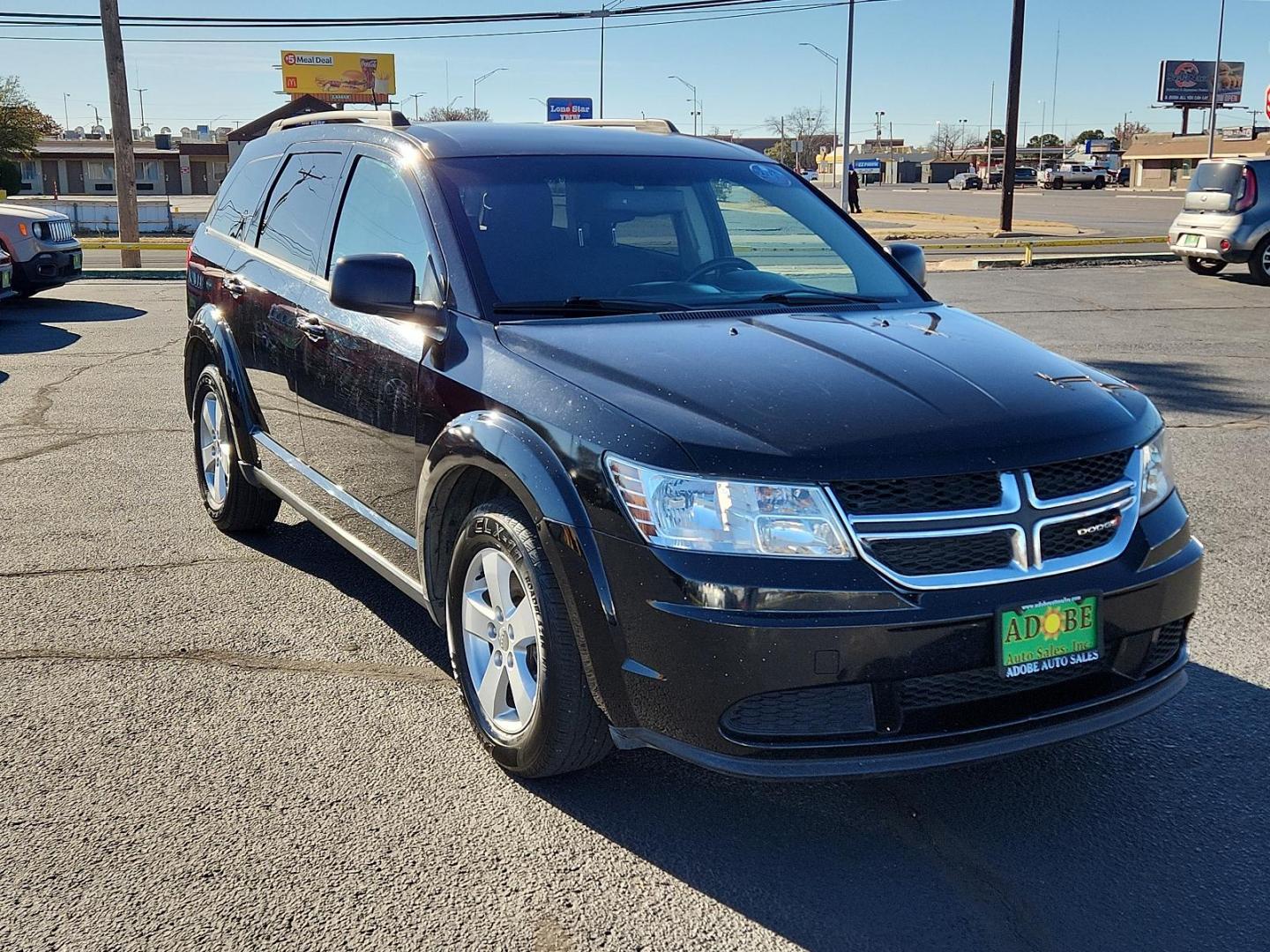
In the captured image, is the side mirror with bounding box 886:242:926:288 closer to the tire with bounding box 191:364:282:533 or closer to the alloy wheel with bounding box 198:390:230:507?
the tire with bounding box 191:364:282:533

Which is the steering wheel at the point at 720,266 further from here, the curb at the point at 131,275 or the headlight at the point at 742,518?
the curb at the point at 131,275

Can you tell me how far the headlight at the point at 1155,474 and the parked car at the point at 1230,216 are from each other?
15.2 metres

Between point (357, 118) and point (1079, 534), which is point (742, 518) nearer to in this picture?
point (1079, 534)

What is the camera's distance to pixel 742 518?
2.92 meters

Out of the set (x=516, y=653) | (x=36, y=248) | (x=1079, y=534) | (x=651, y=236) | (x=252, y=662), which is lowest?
(x=252, y=662)

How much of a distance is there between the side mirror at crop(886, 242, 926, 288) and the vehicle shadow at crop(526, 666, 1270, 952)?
187 cm

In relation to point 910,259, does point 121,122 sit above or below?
above

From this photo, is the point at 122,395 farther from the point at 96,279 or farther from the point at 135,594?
the point at 96,279

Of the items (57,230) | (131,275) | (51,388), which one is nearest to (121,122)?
(131,275)

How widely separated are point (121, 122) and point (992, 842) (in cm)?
2341

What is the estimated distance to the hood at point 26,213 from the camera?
14.9 meters

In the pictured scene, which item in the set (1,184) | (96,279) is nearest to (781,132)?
(1,184)

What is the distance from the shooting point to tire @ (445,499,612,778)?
3.24m

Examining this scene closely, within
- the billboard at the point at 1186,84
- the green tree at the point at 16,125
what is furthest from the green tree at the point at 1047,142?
the green tree at the point at 16,125
